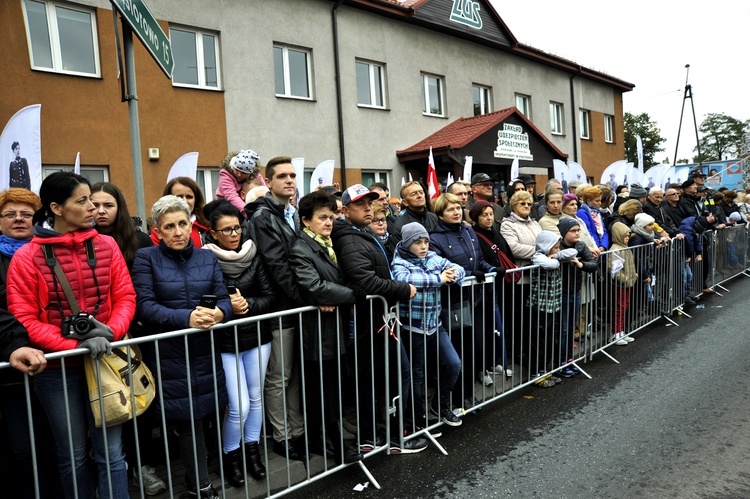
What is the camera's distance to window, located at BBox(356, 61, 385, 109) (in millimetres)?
13742

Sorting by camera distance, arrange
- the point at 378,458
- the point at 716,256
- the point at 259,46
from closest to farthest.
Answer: the point at 378,458, the point at 716,256, the point at 259,46

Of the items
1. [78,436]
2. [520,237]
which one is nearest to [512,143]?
[520,237]

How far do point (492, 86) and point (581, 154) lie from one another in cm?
653

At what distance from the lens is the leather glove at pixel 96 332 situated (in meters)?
2.45

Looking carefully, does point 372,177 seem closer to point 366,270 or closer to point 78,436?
point 366,270

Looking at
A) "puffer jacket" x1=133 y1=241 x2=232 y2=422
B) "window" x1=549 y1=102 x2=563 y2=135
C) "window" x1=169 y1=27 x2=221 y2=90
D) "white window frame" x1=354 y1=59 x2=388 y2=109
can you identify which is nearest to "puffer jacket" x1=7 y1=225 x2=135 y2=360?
"puffer jacket" x1=133 y1=241 x2=232 y2=422

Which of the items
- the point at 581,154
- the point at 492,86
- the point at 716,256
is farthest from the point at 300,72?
the point at 581,154

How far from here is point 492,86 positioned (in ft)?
57.3

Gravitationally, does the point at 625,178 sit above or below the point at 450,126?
below

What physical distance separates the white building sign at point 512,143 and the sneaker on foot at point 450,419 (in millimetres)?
11875

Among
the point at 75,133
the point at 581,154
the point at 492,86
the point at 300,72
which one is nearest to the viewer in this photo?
the point at 75,133

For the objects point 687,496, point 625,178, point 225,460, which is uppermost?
point 625,178

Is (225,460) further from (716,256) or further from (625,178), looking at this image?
Result: (625,178)

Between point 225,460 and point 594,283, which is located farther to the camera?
point 594,283
